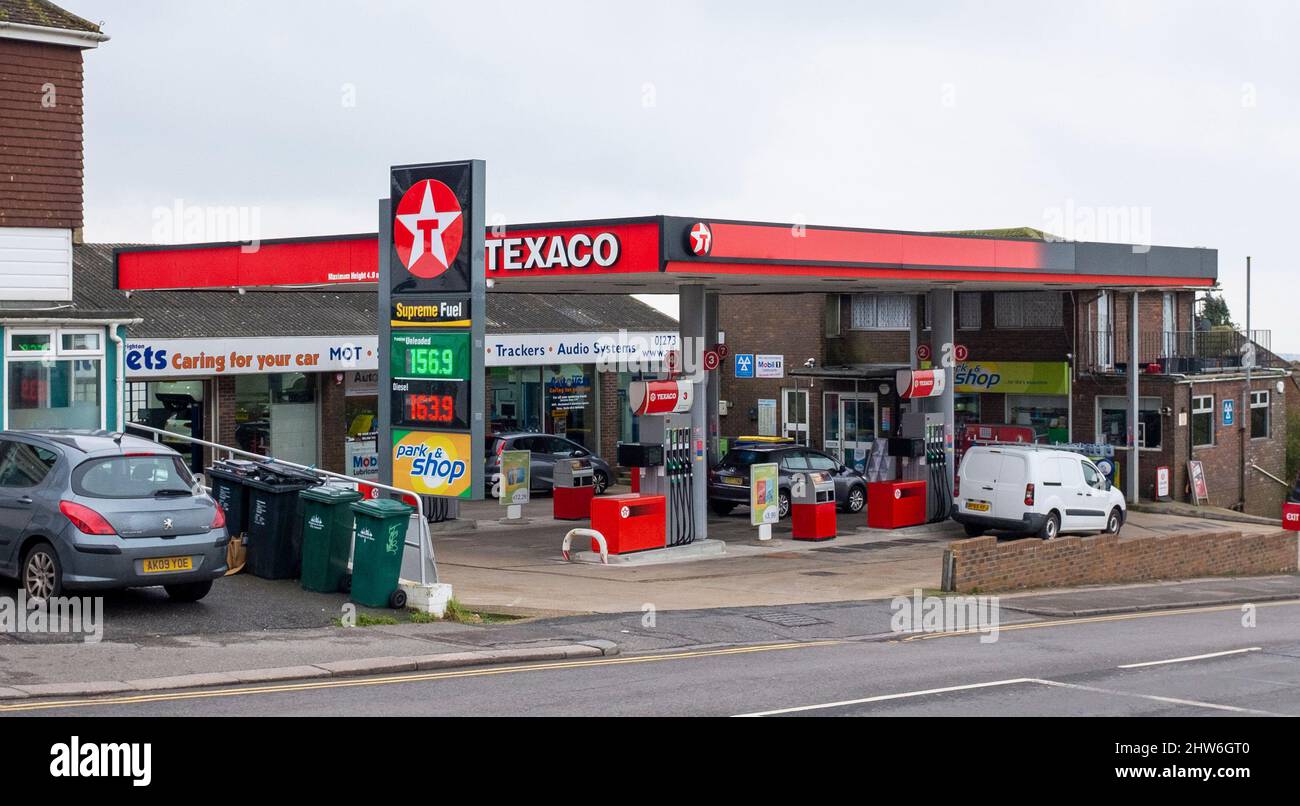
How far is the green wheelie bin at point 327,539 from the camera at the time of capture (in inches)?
618

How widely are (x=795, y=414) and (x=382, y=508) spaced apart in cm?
2583

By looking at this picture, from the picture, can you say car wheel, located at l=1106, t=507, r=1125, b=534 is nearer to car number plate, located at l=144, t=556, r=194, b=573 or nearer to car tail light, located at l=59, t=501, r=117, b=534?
car number plate, located at l=144, t=556, r=194, b=573

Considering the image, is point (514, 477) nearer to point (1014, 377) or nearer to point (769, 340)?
point (1014, 377)

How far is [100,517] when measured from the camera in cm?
1327

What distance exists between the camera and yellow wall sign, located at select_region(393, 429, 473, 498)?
17234 millimetres

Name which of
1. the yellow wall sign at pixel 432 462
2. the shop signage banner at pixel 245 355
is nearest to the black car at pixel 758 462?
the shop signage banner at pixel 245 355

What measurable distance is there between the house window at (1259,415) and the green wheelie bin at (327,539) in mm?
27618

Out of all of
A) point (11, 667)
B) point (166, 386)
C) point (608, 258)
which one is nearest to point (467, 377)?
point (608, 258)

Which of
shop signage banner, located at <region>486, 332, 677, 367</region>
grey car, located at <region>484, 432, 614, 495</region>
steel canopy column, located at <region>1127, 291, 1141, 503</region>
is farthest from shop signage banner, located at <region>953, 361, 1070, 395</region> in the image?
grey car, located at <region>484, 432, 614, 495</region>

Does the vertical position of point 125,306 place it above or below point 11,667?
Result: above

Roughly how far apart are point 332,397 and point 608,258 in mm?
13211

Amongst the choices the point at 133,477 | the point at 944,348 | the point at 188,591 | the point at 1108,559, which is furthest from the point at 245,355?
the point at 1108,559

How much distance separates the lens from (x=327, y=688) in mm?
11570
